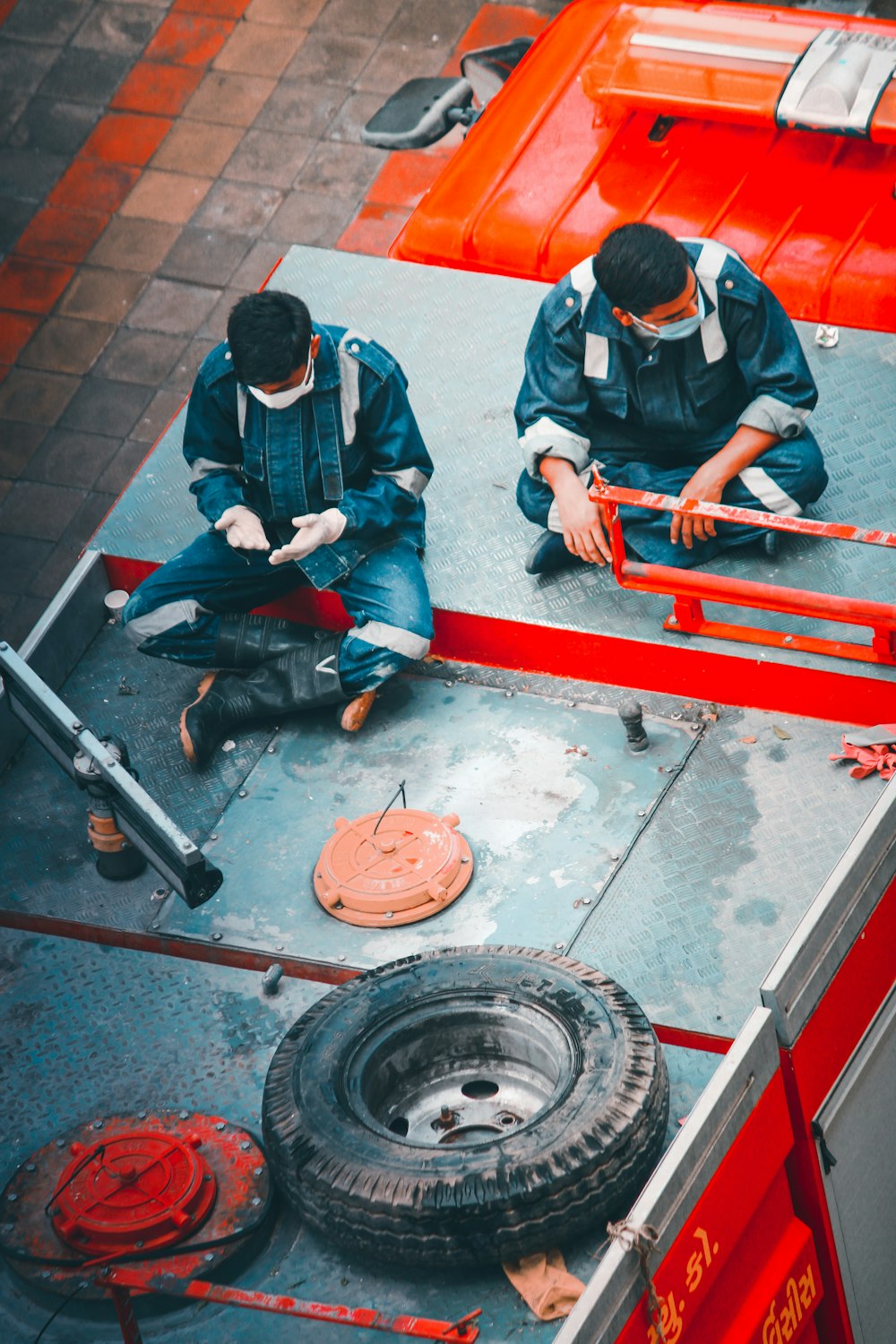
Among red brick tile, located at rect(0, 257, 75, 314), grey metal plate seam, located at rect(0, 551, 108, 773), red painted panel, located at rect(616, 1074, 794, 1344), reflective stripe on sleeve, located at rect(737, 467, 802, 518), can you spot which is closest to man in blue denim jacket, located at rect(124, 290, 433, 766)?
grey metal plate seam, located at rect(0, 551, 108, 773)

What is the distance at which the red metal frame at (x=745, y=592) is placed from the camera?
4.34 metres

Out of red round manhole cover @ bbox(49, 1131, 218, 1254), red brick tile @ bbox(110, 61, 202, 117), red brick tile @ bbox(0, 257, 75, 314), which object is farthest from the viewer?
red brick tile @ bbox(110, 61, 202, 117)

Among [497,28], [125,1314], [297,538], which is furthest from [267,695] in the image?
[497,28]

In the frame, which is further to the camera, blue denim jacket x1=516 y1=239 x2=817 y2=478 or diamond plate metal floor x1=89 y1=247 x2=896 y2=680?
diamond plate metal floor x1=89 y1=247 x2=896 y2=680

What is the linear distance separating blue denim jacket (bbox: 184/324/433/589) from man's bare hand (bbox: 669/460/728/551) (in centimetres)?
75

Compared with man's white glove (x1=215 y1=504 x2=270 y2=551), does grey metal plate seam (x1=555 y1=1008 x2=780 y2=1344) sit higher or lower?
higher

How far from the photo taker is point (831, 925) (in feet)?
10.1

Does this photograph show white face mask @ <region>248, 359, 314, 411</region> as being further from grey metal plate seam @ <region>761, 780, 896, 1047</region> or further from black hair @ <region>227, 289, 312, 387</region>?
grey metal plate seam @ <region>761, 780, 896, 1047</region>

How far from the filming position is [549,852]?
453cm

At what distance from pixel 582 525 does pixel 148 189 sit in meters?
3.94

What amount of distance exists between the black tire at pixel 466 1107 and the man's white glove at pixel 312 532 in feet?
4.12

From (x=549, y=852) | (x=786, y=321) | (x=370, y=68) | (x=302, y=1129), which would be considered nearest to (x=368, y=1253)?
(x=302, y=1129)

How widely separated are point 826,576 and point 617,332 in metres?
0.90

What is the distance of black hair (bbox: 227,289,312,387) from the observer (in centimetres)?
454
